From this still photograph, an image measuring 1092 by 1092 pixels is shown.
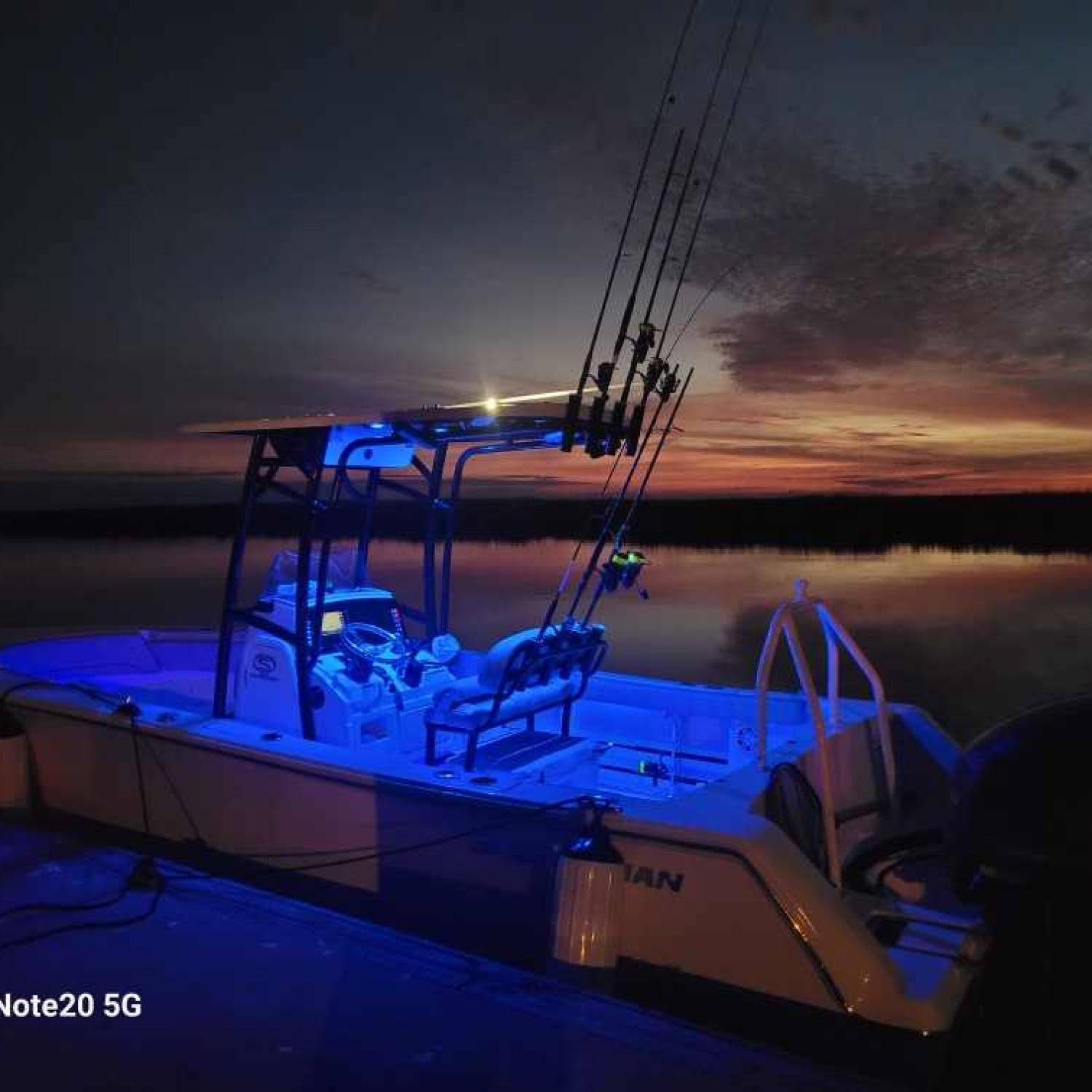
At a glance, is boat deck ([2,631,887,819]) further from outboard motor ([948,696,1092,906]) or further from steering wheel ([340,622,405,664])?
outboard motor ([948,696,1092,906])

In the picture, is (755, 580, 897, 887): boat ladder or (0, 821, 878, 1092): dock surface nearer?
(0, 821, 878, 1092): dock surface

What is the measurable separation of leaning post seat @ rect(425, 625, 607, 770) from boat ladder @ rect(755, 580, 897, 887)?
974 millimetres

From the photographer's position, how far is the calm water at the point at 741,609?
19875 millimetres

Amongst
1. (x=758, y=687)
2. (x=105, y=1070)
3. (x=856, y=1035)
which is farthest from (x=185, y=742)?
(x=856, y=1035)

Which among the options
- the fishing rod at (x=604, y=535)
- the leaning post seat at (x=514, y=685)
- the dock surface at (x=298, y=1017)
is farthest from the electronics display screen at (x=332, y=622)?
the dock surface at (x=298, y=1017)

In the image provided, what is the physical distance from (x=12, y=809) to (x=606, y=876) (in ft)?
11.9

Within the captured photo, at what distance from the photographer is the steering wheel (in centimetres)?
500

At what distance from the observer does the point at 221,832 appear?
4504mm

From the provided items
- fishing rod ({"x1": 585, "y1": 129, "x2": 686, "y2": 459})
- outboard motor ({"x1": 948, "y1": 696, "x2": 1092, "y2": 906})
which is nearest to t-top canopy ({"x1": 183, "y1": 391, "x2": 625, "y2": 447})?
fishing rod ({"x1": 585, "y1": 129, "x2": 686, "y2": 459})

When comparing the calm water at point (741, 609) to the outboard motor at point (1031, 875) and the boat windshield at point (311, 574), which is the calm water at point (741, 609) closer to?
the boat windshield at point (311, 574)

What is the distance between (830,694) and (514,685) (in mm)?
1515

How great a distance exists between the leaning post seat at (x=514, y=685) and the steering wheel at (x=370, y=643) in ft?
1.86

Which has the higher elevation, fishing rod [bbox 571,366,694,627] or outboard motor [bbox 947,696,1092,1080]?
fishing rod [bbox 571,366,694,627]

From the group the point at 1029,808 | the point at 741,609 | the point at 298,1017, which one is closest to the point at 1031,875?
the point at 1029,808
